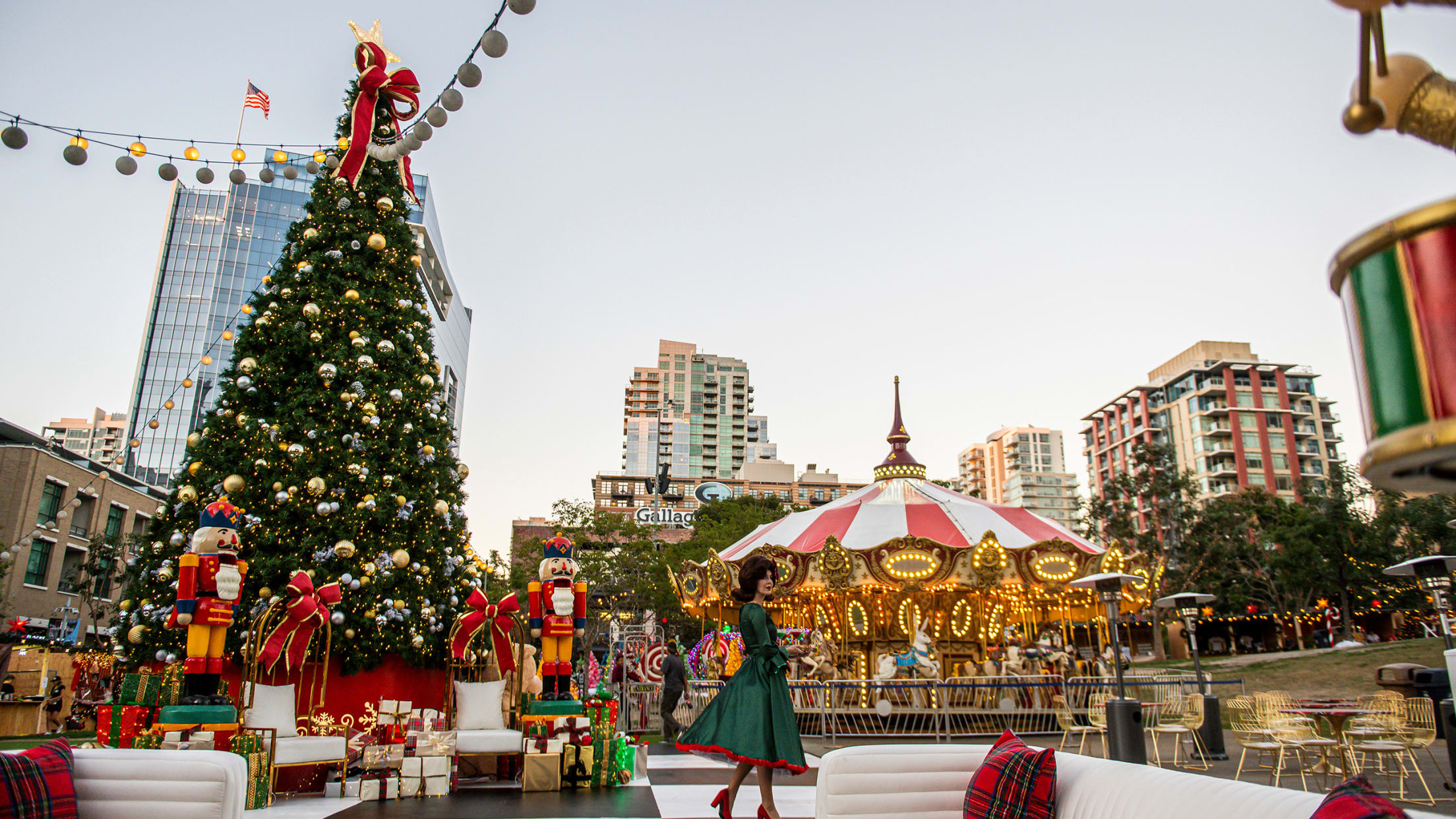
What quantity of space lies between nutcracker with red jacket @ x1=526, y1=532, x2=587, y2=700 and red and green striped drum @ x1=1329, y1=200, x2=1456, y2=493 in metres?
7.92

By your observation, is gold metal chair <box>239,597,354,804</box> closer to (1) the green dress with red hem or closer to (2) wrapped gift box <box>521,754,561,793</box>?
(2) wrapped gift box <box>521,754,561,793</box>

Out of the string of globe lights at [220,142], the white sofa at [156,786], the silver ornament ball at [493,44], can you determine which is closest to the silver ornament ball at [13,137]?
the string of globe lights at [220,142]

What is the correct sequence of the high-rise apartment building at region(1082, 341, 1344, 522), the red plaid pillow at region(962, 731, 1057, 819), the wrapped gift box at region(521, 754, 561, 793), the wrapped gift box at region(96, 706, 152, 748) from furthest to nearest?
1. the high-rise apartment building at region(1082, 341, 1344, 522)
2. the wrapped gift box at region(521, 754, 561, 793)
3. the wrapped gift box at region(96, 706, 152, 748)
4. the red plaid pillow at region(962, 731, 1057, 819)

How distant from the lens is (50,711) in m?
16.9

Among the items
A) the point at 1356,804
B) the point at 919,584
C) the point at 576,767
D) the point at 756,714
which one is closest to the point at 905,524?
the point at 919,584

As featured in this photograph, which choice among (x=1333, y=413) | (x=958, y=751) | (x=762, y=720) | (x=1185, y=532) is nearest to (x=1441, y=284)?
(x=958, y=751)

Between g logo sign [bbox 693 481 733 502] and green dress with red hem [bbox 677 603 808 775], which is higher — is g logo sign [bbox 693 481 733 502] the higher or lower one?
the higher one

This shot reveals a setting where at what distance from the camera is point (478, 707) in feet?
27.9

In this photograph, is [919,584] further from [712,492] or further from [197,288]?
[197,288]

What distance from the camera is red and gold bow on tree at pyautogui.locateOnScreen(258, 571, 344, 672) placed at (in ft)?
26.1

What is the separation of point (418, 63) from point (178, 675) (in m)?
7.62

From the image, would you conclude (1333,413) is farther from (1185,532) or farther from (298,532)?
(298,532)

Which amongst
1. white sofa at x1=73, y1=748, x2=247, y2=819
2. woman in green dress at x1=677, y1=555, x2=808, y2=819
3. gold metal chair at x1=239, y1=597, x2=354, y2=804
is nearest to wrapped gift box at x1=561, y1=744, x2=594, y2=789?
gold metal chair at x1=239, y1=597, x2=354, y2=804

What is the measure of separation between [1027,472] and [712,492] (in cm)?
6412
